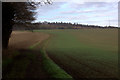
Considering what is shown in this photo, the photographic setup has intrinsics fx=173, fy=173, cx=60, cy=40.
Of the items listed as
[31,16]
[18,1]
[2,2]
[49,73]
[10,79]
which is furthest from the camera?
[31,16]

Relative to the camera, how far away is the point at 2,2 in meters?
14.8

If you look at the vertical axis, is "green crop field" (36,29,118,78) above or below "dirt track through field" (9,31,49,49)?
below

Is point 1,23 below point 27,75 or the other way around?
the other way around

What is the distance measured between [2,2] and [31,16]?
30.9 ft

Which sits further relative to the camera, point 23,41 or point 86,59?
point 23,41

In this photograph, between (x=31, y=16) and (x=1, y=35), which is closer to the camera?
(x=1, y=35)

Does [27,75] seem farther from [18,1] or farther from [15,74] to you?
[18,1]

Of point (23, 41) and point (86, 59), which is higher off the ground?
point (23, 41)

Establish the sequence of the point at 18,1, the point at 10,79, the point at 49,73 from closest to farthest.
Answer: the point at 10,79, the point at 49,73, the point at 18,1

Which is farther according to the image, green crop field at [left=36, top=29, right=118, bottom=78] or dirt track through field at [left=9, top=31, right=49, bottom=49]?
dirt track through field at [left=9, top=31, right=49, bottom=49]

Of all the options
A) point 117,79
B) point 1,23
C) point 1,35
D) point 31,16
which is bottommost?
point 117,79

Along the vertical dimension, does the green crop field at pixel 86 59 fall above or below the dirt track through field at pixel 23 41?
below

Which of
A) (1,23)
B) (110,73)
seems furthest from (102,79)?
(1,23)

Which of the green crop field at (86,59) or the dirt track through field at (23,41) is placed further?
the dirt track through field at (23,41)
